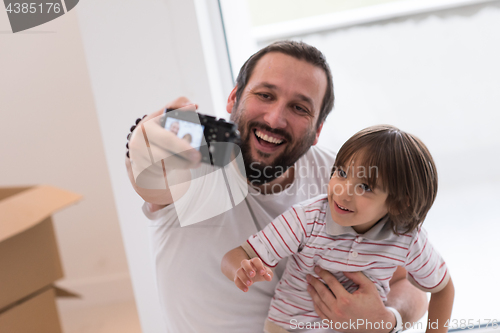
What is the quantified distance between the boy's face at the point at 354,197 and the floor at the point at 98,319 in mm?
393

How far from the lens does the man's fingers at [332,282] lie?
72 centimetres

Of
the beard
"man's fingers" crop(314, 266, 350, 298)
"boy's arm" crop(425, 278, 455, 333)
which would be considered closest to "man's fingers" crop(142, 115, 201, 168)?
the beard

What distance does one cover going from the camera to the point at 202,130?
610mm

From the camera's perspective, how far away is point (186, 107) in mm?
632

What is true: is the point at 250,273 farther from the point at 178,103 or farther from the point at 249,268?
the point at 178,103

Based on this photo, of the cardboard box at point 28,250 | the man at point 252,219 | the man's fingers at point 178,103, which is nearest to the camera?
the cardboard box at point 28,250

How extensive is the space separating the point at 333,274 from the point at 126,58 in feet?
2.03

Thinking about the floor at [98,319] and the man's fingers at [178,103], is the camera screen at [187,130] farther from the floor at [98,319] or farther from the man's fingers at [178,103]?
the floor at [98,319]

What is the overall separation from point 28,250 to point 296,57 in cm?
58

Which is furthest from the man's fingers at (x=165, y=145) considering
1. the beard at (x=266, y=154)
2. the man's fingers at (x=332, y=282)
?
the man's fingers at (x=332, y=282)

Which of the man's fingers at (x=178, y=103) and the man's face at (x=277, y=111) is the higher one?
the man's fingers at (x=178, y=103)

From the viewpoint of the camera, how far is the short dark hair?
2.55ft

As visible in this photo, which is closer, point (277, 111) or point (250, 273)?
point (250, 273)

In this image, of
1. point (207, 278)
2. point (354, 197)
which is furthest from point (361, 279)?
point (207, 278)
